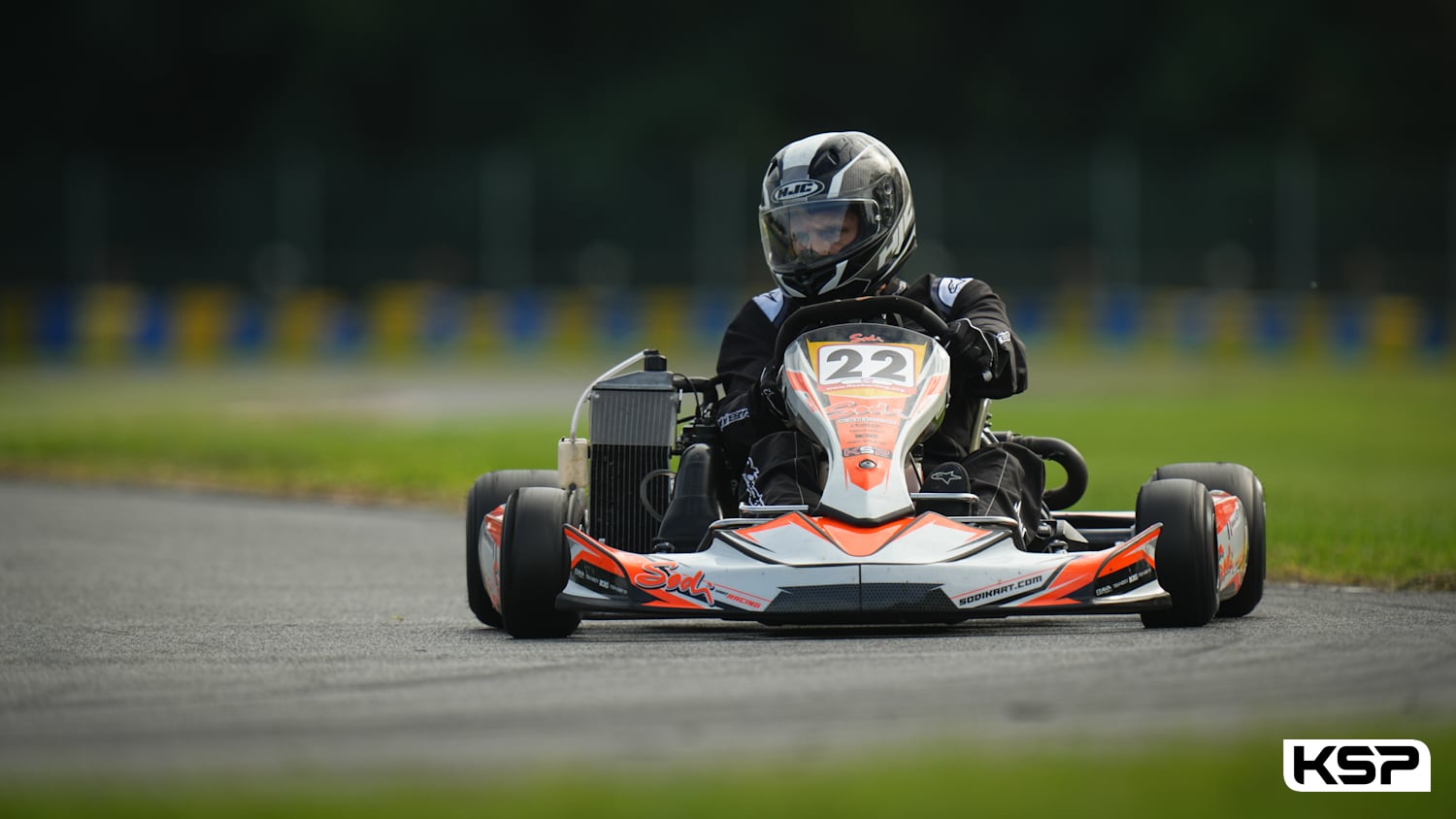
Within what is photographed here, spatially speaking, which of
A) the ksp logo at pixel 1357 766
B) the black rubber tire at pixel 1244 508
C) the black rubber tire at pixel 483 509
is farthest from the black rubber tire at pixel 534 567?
the ksp logo at pixel 1357 766

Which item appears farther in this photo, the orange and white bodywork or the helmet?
the helmet

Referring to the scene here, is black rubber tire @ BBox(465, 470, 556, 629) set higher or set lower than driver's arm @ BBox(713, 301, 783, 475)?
lower

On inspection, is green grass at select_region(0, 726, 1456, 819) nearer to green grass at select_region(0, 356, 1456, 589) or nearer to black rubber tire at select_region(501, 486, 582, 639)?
black rubber tire at select_region(501, 486, 582, 639)

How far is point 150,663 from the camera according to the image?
5352 mm

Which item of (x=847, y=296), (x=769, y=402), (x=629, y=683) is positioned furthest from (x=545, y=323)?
(x=629, y=683)

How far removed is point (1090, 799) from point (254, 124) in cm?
3876

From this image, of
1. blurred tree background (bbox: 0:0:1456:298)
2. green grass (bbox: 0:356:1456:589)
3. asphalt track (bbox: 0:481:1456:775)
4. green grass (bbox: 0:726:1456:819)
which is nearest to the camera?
green grass (bbox: 0:726:1456:819)

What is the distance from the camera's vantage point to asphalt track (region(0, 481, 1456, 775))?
396 centimetres

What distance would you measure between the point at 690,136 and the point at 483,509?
3335 cm

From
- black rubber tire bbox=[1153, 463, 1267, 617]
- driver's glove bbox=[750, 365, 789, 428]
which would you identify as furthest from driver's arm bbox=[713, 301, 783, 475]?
black rubber tire bbox=[1153, 463, 1267, 617]

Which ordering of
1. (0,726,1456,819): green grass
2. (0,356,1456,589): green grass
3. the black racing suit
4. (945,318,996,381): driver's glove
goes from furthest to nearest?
(0,356,1456,589): green grass, (945,318,996,381): driver's glove, the black racing suit, (0,726,1456,819): green grass

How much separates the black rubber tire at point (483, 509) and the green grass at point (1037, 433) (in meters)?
3.14

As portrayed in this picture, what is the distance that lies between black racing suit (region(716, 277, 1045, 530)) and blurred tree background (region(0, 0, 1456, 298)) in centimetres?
2550

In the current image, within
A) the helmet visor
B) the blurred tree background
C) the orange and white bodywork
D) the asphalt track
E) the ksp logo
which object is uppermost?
the blurred tree background
